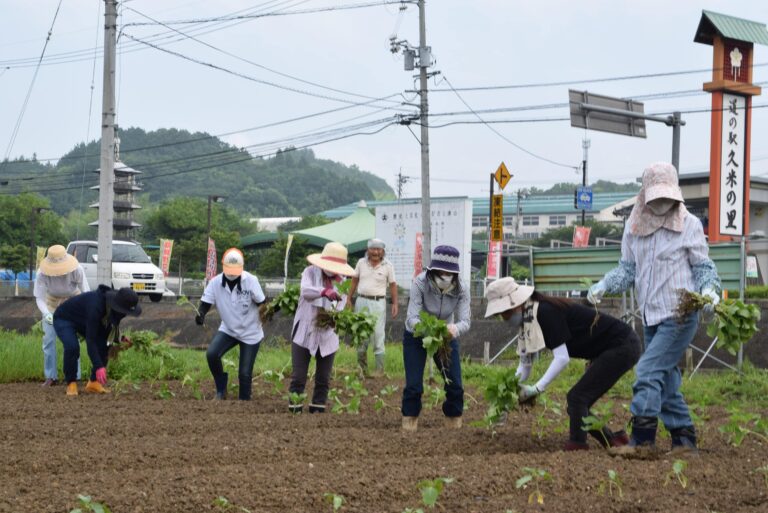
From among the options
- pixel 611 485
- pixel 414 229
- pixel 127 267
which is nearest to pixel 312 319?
pixel 611 485

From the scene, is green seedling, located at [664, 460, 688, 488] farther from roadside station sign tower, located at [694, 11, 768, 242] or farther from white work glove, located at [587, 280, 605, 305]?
roadside station sign tower, located at [694, 11, 768, 242]

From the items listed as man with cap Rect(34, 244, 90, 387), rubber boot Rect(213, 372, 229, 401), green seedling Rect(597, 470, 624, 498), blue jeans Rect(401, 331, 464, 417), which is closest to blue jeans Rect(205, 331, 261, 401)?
rubber boot Rect(213, 372, 229, 401)

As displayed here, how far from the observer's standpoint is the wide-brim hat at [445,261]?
7559 mm

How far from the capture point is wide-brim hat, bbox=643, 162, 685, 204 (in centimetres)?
610

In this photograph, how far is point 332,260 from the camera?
30.1 feet

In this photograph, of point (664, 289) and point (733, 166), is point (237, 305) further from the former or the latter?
point (733, 166)

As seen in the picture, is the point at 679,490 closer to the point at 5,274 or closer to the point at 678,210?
the point at 678,210

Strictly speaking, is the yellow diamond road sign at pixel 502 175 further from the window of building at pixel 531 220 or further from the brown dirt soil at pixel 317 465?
the window of building at pixel 531 220

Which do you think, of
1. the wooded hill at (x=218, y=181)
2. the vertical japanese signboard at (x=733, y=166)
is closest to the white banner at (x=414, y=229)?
the vertical japanese signboard at (x=733, y=166)

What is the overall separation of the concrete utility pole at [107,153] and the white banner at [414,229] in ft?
49.4

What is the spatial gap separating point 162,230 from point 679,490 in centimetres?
6395

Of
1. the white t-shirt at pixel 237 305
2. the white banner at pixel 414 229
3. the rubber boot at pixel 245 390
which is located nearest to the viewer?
the white t-shirt at pixel 237 305

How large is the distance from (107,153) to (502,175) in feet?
28.0

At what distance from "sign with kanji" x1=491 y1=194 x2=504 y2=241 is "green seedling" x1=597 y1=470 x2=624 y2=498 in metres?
16.4
